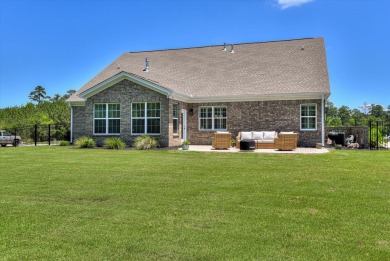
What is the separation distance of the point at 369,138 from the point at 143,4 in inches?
627

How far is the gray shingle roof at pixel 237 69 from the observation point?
21.2 metres

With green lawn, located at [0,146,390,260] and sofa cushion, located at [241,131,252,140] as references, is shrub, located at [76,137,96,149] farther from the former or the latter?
green lawn, located at [0,146,390,260]

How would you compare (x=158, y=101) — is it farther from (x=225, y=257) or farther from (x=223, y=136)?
(x=225, y=257)

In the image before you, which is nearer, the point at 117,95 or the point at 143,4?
the point at 143,4

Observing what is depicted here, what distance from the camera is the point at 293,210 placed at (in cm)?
598

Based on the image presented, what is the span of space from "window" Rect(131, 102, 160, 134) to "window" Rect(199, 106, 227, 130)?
362cm

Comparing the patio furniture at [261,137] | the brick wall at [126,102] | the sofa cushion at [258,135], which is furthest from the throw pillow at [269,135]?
the brick wall at [126,102]

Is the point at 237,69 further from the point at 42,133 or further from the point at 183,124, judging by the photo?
the point at 42,133

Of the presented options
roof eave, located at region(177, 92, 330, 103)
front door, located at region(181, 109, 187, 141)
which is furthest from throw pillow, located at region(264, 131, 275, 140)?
front door, located at region(181, 109, 187, 141)

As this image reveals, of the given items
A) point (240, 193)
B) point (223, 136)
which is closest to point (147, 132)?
point (223, 136)

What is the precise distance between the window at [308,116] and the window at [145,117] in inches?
348

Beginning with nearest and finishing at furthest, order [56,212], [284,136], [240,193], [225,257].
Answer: [225,257]
[56,212]
[240,193]
[284,136]

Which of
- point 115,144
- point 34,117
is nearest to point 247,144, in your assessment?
point 115,144

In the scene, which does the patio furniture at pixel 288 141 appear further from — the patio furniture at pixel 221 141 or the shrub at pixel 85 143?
the shrub at pixel 85 143
